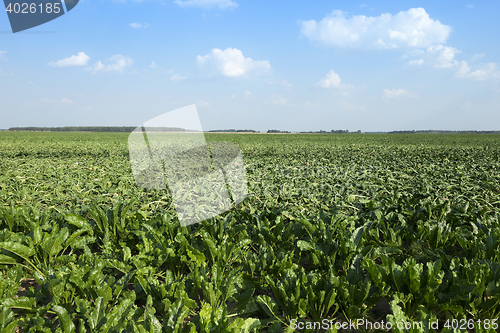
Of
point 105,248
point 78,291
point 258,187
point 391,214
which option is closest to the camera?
point 78,291

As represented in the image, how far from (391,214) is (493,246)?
4.05ft

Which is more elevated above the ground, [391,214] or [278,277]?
[391,214]

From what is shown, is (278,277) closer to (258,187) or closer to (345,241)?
(345,241)

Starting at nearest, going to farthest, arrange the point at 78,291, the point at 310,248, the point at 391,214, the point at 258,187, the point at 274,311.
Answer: the point at 274,311 → the point at 78,291 → the point at 310,248 → the point at 391,214 → the point at 258,187

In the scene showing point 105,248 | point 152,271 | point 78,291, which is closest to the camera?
point 78,291

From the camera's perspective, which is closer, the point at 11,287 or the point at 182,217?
the point at 11,287

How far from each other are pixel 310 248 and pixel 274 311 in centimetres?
86

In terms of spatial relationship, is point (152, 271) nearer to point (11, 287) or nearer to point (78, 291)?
point (78, 291)

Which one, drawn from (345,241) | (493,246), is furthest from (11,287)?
(493,246)

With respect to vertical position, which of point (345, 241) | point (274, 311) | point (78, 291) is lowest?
point (274, 311)

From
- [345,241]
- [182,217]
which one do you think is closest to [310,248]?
[345,241]

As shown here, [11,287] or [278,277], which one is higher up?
[11,287]

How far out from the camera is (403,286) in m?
2.46

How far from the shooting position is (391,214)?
404cm
